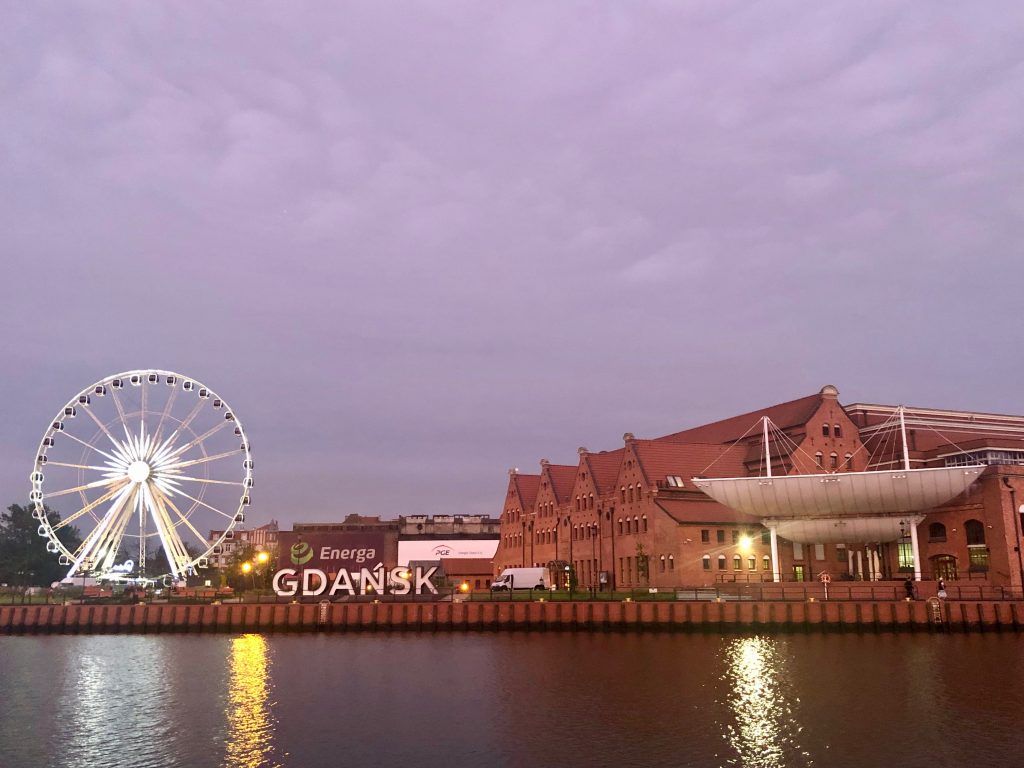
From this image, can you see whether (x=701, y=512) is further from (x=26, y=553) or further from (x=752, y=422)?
(x=26, y=553)

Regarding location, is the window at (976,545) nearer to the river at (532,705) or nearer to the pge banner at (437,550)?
the river at (532,705)

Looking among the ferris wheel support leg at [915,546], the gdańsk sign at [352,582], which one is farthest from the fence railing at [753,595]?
the ferris wheel support leg at [915,546]

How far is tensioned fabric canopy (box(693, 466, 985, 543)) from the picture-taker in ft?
253

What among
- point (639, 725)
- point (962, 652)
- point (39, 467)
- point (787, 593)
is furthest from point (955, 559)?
point (39, 467)

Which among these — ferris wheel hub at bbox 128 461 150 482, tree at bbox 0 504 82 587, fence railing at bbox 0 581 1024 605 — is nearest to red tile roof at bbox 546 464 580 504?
fence railing at bbox 0 581 1024 605

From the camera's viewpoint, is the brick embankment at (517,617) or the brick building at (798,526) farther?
the brick building at (798,526)

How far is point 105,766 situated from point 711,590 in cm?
5353

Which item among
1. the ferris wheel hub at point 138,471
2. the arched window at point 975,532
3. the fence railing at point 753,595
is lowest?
the fence railing at point 753,595

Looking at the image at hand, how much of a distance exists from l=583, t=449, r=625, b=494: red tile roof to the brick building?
0.45 feet

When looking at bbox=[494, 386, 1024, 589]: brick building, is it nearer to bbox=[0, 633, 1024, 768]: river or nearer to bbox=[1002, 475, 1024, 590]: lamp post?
bbox=[1002, 475, 1024, 590]: lamp post

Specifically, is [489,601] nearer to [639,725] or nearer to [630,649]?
[630,649]

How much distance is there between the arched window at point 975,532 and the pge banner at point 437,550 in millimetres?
72799

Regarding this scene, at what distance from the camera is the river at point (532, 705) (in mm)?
32062

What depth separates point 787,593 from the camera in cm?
7231
